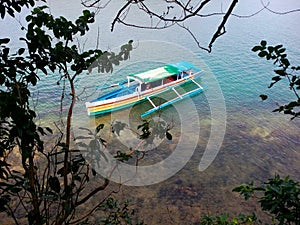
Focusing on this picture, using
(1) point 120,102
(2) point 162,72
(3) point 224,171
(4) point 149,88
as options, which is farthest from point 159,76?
(3) point 224,171

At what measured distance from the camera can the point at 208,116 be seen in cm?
797

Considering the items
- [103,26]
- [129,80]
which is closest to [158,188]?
[129,80]

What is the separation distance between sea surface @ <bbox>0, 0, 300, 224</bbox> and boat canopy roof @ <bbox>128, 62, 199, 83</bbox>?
0.74 metres

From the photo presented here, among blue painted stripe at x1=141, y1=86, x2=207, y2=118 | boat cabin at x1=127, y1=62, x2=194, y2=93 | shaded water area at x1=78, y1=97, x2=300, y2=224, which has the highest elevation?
boat cabin at x1=127, y1=62, x2=194, y2=93

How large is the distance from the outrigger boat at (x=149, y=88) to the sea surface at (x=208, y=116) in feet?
0.78

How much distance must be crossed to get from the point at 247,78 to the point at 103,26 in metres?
5.59

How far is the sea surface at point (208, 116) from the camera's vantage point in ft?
16.9

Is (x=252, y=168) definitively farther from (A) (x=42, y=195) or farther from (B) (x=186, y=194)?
(A) (x=42, y=195)

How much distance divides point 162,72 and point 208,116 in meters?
2.15

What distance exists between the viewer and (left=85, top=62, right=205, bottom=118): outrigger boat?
813cm

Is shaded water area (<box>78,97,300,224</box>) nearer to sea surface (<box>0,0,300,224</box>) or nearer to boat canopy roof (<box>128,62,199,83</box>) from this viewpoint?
sea surface (<box>0,0,300,224</box>)

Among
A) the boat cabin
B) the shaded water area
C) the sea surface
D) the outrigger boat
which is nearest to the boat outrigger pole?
the outrigger boat

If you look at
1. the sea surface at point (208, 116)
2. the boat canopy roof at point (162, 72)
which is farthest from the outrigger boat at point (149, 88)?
the sea surface at point (208, 116)

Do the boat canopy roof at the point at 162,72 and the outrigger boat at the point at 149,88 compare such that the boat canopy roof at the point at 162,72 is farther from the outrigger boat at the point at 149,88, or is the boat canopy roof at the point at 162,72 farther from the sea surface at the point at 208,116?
the sea surface at the point at 208,116
